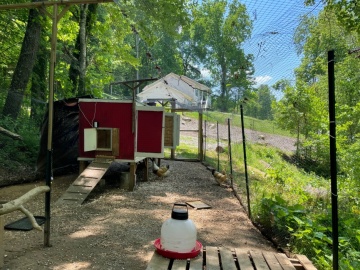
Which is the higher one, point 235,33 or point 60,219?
point 235,33

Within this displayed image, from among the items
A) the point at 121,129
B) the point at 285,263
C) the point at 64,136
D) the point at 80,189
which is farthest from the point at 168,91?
the point at 285,263

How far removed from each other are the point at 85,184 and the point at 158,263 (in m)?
4.29

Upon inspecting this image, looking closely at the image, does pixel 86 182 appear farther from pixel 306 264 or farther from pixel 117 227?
pixel 306 264

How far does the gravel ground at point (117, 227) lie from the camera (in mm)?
3512

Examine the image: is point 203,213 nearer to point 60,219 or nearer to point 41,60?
point 60,219

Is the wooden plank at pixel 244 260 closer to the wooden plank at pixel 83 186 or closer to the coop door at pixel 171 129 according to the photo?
the wooden plank at pixel 83 186

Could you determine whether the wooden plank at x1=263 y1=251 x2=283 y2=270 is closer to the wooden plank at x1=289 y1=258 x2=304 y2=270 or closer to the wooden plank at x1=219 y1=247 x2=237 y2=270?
the wooden plank at x1=289 y1=258 x2=304 y2=270

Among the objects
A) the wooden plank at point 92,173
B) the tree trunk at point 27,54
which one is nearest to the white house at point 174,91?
the tree trunk at point 27,54

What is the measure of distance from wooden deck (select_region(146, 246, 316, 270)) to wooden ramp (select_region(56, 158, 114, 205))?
145 inches

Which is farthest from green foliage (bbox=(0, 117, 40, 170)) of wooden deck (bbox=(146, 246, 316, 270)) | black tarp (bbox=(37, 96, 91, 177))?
wooden deck (bbox=(146, 246, 316, 270))

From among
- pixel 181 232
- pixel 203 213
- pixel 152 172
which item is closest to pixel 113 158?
pixel 152 172

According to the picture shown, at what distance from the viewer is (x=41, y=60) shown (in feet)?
38.6

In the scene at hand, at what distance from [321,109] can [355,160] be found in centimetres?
890

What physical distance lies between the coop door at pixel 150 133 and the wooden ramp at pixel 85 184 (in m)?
0.88
